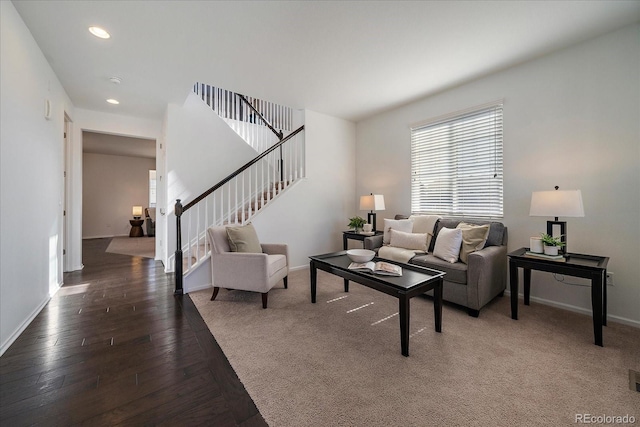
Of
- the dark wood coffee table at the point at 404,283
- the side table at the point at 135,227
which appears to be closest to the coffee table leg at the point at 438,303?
the dark wood coffee table at the point at 404,283

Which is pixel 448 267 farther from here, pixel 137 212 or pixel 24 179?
pixel 137 212

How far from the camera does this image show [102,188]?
846 cm

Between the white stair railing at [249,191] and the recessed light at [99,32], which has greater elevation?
the recessed light at [99,32]

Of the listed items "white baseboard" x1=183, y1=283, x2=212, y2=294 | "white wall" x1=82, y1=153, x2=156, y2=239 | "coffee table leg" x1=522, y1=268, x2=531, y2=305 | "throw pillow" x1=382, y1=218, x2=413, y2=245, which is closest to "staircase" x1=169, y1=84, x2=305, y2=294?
"white baseboard" x1=183, y1=283, x2=212, y2=294

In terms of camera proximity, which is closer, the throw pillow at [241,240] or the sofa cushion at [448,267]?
the sofa cushion at [448,267]

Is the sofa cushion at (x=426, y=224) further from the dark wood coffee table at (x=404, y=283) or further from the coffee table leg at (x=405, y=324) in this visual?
the coffee table leg at (x=405, y=324)

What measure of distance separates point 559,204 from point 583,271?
59 centimetres

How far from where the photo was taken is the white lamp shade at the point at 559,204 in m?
2.34

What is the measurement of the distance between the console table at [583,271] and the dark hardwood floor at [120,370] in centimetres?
258

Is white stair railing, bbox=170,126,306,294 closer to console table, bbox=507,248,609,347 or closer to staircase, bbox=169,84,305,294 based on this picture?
staircase, bbox=169,84,305,294

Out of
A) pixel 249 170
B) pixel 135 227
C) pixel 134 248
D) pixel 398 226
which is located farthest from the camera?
pixel 135 227

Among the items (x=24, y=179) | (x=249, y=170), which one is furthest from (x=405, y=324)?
(x=249, y=170)

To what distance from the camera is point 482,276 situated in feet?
8.48

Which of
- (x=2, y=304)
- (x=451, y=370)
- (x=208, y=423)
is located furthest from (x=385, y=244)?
(x=2, y=304)
